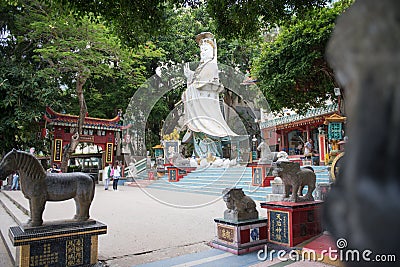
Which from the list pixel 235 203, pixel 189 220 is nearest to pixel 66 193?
pixel 235 203

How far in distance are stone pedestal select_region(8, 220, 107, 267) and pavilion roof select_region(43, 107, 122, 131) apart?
13635 mm

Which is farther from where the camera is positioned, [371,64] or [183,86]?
[183,86]

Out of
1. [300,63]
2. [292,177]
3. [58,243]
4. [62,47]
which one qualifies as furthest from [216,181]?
[58,243]

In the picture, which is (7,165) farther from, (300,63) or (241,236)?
(300,63)

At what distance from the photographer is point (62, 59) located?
539 inches

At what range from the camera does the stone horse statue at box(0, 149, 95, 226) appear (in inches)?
130

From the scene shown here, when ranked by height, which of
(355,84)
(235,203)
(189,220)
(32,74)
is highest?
(32,74)

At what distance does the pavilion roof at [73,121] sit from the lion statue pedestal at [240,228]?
13.8 metres

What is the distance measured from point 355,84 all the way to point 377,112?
63 mm

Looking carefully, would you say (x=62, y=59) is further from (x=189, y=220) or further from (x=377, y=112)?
(x=377, y=112)

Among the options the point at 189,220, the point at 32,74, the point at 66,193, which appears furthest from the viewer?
the point at 32,74

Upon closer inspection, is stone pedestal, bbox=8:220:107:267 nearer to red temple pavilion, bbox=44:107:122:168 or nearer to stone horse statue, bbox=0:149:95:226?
stone horse statue, bbox=0:149:95:226

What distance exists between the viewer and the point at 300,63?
21.6 ft

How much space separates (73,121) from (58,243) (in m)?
14.9
